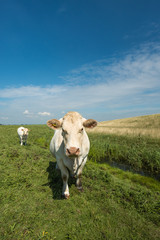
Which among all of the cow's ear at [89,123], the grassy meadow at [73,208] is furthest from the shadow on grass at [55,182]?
the cow's ear at [89,123]

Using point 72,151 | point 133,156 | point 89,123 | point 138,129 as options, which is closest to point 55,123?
point 89,123

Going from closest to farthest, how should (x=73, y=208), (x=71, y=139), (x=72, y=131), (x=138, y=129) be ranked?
(x=71, y=139) → (x=72, y=131) → (x=73, y=208) → (x=138, y=129)

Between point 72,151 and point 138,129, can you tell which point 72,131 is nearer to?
point 72,151

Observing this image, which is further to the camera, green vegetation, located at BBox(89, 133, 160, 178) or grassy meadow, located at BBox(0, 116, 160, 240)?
green vegetation, located at BBox(89, 133, 160, 178)

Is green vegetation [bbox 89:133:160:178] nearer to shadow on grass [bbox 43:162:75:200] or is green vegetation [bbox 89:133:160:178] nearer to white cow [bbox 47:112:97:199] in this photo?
shadow on grass [bbox 43:162:75:200]

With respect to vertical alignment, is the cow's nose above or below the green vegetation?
above

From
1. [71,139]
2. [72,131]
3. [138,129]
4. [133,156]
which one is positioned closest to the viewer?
[71,139]

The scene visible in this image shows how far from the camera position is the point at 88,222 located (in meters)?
2.89

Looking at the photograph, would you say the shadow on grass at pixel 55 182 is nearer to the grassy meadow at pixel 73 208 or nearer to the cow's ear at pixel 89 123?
the grassy meadow at pixel 73 208

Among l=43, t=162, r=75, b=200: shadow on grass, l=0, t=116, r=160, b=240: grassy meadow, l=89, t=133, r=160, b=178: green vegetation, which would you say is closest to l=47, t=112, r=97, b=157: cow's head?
l=0, t=116, r=160, b=240: grassy meadow

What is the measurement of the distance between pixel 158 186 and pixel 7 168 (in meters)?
6.42

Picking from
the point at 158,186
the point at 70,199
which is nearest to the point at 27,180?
the point at 70,199

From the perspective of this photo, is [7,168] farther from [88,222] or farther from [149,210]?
[149,210]

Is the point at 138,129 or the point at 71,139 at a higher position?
the point at 71,139
